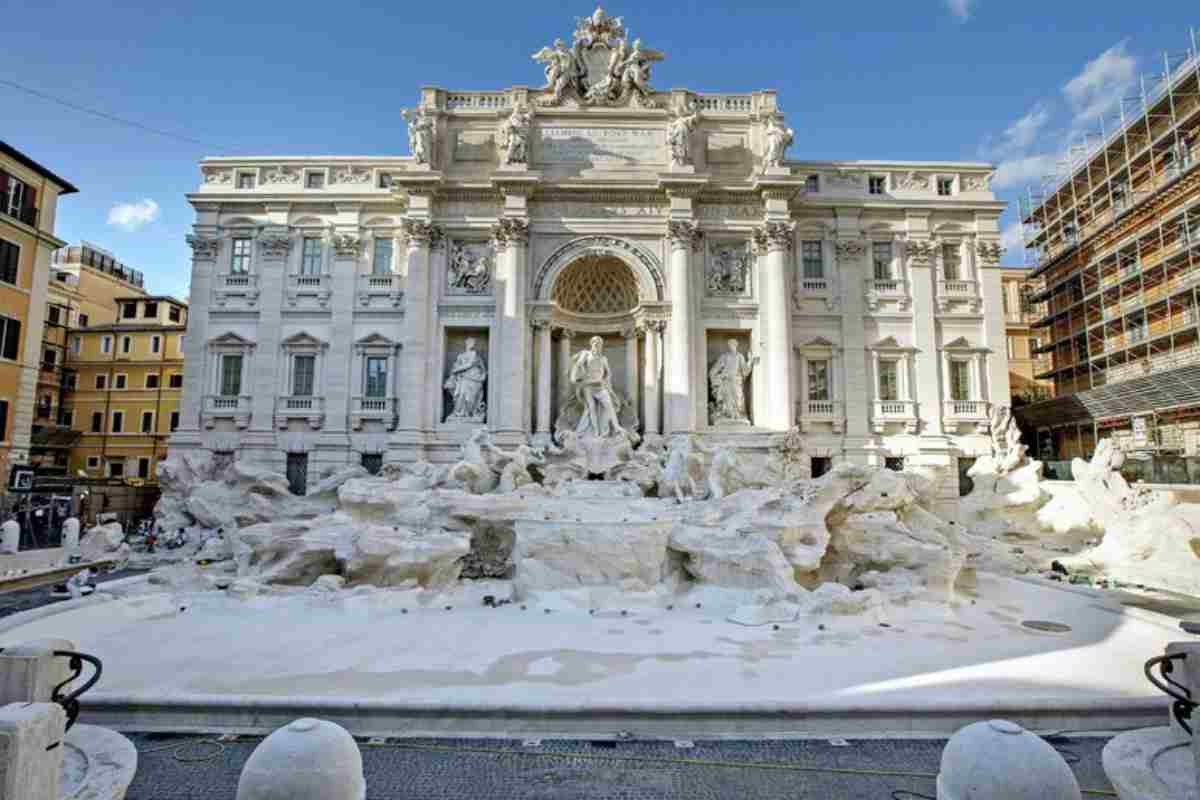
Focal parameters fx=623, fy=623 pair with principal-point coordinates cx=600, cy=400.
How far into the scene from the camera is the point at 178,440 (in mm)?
23250

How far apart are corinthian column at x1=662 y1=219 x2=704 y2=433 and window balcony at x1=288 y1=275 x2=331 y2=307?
13319 millimetres

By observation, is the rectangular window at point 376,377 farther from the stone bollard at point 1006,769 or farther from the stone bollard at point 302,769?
the stone bollard at point 1006,769

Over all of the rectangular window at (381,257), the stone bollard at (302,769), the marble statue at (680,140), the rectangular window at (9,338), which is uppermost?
the marble statue at (680,140)

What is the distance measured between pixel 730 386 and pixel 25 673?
20.8 meters

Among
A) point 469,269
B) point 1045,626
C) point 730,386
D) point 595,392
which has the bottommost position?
point 1045,626

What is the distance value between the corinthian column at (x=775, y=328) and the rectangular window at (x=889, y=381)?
4191 mm

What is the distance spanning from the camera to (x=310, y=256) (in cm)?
2483

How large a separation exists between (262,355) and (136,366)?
19.0 metres

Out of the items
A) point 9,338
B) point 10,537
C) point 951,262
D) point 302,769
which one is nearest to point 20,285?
point 9,338

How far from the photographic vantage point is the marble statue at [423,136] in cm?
2327

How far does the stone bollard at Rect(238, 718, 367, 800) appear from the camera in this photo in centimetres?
340

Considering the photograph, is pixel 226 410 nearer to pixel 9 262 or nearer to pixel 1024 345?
pixel 9 262

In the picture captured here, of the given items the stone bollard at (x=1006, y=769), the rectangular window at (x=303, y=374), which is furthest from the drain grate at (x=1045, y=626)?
the rectangular window at (x=303, y=374)

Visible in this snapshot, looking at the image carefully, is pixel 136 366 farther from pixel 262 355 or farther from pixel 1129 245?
pixel 1129 245
